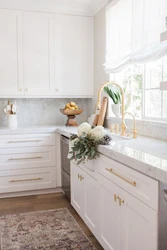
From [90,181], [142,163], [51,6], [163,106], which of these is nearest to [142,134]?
[163,106]

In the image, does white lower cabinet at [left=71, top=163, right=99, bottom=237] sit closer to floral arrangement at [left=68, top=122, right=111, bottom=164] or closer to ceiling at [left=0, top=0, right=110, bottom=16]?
floral arrangement at [left=68, top=122, right=111, bottom=164]

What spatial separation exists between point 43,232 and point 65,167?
941mm

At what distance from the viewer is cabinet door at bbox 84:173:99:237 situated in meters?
2.25

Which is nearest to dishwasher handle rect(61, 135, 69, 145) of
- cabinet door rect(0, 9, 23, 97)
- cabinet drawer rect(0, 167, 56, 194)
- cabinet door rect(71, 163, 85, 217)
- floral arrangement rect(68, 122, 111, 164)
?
cabinet door rect(71, 163, 85, 217)

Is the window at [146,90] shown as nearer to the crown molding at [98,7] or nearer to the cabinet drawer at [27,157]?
the crown molding at [98,7]

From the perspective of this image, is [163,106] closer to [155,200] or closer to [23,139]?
[155,200]

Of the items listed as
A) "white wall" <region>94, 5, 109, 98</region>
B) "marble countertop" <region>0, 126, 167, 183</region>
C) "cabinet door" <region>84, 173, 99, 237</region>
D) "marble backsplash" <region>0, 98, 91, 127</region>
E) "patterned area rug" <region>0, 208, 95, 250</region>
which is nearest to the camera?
"marble countertop" <region>0, 126, 167, 183</region>

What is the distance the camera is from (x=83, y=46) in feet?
12.9

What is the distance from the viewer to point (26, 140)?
3.54 m

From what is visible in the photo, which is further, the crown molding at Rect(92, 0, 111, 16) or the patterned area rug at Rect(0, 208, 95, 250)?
the crown molding at Rect(92, 0, 111, 16)

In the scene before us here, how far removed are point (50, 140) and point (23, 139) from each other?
1.13 ft

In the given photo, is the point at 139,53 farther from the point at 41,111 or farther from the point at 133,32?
the point at 41,111

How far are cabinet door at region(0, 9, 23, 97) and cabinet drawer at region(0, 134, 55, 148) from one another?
59 centimetres

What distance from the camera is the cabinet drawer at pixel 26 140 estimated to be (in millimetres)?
3461
